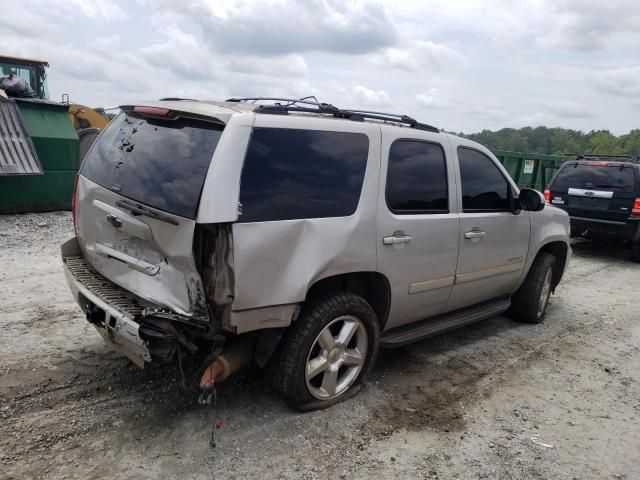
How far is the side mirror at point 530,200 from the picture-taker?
479 cm

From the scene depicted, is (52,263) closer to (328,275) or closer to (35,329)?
(35,329)

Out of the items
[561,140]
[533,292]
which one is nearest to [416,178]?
[533,292]

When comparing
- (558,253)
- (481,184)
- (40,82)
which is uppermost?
(40,82)

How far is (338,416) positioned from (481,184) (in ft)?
7.60

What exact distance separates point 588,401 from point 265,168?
9.93 feet

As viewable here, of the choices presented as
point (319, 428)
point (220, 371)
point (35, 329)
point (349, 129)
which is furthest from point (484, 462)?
point (35, 329)

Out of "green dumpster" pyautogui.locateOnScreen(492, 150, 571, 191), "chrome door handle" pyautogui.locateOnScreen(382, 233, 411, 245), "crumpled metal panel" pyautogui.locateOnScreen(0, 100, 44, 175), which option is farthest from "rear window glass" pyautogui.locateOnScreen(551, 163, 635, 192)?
"crumpled metal panel" pyautogui.locateOnScreen(0, 100, 44, 175)

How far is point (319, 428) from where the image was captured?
130 inches

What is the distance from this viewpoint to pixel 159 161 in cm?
309

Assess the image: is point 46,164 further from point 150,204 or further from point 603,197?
point 603,197

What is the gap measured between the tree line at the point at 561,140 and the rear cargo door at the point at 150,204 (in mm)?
17390

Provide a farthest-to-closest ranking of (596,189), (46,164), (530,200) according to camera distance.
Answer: (596,189)
(46,164)
(530,200)

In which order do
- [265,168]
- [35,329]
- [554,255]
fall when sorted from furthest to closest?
[554,255] → [35,329] → [265,168]

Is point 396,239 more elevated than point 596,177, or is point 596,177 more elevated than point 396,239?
point 596,177
